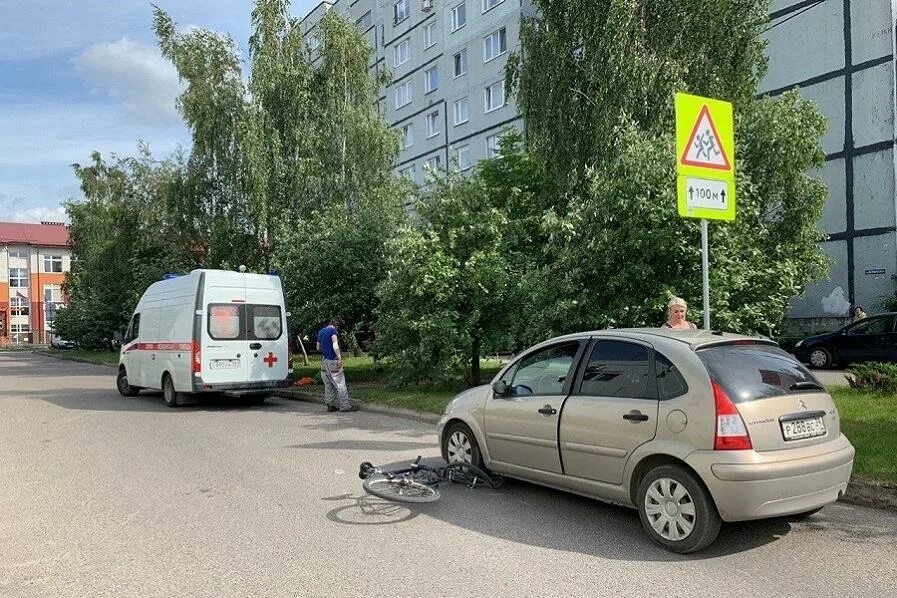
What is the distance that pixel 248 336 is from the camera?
14.6 metres

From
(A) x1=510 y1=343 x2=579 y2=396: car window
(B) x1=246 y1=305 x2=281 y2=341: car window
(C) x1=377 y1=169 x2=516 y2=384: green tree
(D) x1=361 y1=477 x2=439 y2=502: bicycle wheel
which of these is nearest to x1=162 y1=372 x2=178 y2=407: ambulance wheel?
(B) x1=246 y1=305 x2=281 y2=341: car window

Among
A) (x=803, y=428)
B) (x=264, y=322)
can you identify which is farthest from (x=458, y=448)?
(x=264, y=322)

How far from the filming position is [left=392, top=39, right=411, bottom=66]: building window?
4694 centimetres

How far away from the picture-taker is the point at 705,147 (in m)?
7.39

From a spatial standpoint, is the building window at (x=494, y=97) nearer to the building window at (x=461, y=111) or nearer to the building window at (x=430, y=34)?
the building window at (x=461, y=111)

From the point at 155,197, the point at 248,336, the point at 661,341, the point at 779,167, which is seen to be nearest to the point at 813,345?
the point at 779,167

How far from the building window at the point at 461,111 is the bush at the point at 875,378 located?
1238 inches

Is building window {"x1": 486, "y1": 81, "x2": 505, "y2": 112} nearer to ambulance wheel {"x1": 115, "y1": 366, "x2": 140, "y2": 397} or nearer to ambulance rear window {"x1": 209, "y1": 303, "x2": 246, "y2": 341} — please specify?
ambulance wheel {"x1": 115, "y1": 366, "x2": 140, "y2": 397}

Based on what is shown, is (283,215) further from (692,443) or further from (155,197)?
(692,443)

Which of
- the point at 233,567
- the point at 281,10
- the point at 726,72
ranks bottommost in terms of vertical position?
the point at 233,567

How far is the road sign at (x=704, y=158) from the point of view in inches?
283

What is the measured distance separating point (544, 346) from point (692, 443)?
5.97 feet

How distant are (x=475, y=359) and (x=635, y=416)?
1002 centimetres

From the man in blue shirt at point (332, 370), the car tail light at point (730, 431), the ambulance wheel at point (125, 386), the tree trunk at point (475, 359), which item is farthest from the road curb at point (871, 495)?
the ambulance wheel at point (125, 386)
